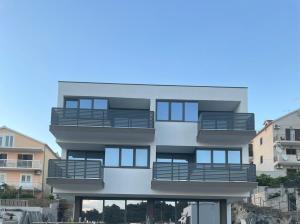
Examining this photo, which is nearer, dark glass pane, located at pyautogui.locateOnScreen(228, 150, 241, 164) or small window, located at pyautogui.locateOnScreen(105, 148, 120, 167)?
small window, located at pyautogui.locateOnScreen(105, 148, 120, 167)

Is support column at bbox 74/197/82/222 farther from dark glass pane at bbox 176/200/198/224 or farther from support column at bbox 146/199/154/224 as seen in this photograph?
dark glass pane at bbox 176/200/198/224

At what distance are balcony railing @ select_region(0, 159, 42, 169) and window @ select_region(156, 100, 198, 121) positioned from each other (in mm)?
→ 34783

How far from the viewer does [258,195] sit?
5291cm

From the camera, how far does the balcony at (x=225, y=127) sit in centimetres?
3309

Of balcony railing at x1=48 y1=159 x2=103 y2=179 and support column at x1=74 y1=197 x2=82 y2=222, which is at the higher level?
balcony railing at x1=48 y1=159 x2=103 y2=179

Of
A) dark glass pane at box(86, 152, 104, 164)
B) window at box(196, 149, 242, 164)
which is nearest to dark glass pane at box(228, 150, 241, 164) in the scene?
window at box(196, 149, 242, 164)

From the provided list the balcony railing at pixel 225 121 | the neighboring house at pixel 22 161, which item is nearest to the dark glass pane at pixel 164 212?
the balcony railing at pixel 225 121

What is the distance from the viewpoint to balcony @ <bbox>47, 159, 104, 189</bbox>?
3150 centimetres

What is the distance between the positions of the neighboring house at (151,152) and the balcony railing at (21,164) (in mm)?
32144

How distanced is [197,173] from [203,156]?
2050 mm

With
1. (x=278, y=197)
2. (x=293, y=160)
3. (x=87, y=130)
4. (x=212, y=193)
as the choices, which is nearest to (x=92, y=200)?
(x=87, y=130)

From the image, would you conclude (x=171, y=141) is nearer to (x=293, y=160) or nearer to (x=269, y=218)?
(x=269, y=218)

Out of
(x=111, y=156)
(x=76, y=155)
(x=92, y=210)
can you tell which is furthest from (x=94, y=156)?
(x=92, y=210)

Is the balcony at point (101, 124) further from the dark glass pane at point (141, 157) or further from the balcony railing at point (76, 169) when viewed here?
the balcony railing at point (76, 169)
